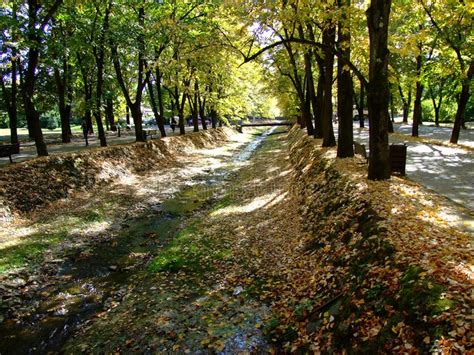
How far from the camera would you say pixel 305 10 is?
9414 mm

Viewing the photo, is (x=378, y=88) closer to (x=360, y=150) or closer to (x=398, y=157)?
(x=398, y=157)

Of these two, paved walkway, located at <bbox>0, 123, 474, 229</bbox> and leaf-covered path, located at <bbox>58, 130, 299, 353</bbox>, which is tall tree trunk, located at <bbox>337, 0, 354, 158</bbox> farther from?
leaf-covered path, located at <bbox>58, 130, 299, 353</bbox>

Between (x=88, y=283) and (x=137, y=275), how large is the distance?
46.9 inches

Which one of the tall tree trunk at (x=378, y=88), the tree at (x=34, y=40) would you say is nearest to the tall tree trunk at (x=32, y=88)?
the tree at (x=34, y=40)

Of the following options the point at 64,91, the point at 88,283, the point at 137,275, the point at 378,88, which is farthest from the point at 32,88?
the point at 378,88

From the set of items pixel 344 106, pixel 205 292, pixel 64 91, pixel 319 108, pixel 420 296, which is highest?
pixel 64 91

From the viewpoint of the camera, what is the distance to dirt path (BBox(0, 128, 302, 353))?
6547mm

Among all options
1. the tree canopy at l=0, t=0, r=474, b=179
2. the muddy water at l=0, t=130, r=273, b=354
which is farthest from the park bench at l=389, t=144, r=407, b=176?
the muddy water at l=0, t=130, r=273, b=354

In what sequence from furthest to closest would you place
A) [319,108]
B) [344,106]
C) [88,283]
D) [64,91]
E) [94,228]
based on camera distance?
[64,91], [319,108], [344,106], [94,228], [88,283]

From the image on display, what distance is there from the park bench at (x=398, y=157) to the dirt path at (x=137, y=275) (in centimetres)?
430

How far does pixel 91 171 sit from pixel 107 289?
10479 millimetres

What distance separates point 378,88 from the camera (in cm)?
940

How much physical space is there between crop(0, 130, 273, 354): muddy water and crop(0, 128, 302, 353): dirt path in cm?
3

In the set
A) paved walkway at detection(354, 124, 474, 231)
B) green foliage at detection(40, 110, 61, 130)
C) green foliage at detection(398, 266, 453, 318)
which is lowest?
green foliage at detection(398, 266, 453, 318)
